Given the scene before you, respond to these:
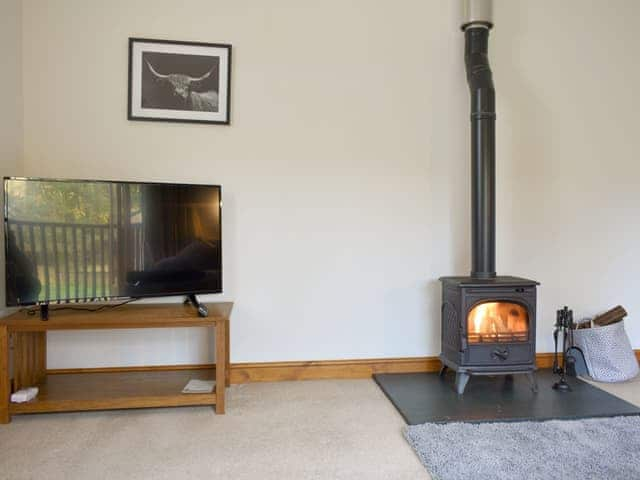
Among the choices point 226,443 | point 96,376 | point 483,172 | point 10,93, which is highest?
point 10,93

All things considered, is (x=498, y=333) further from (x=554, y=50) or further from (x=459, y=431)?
(x=554, y=50)

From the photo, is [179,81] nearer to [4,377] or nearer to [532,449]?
[4,377]

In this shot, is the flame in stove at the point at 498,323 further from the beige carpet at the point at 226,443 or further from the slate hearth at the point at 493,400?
the beige carpet at the point at 226,443

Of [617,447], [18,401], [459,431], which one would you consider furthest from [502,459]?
[18,401]

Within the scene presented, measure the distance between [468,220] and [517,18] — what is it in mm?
1426

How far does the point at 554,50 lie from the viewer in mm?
3176

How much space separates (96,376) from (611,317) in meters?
3.31

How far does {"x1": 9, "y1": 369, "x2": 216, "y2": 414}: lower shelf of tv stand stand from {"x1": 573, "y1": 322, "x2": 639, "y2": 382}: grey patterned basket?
7.85 feet

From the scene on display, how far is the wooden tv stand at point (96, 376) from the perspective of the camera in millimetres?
2260

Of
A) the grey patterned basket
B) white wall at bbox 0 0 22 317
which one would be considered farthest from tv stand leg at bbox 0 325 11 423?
the grey patterned basket

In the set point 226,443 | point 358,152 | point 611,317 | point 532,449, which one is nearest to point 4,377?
point 226,443

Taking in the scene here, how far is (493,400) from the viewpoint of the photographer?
→ 2549 millimetres

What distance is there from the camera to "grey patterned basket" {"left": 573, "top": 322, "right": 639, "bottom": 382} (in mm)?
2923

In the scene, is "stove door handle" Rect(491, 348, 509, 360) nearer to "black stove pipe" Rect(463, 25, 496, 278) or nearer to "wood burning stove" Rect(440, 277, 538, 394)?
"wood burning stove" Rect(440, 277, 538, 394)
